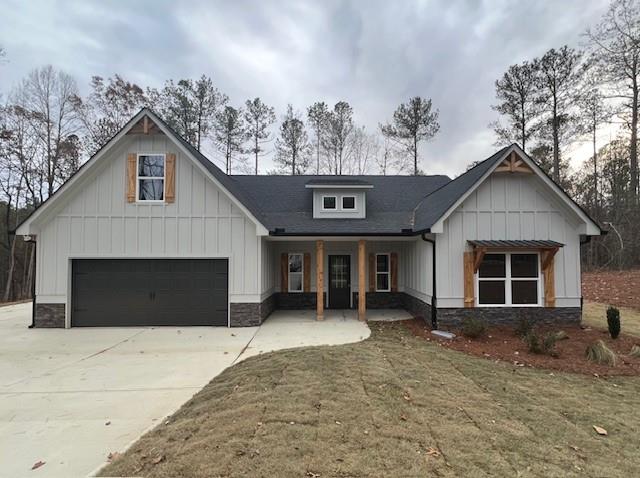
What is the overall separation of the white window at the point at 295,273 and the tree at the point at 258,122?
12.6 metres

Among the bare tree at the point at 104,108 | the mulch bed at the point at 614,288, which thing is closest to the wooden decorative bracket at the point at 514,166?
the mulch bed at the point at 614,288

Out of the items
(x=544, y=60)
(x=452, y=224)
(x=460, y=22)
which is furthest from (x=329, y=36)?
(x=544, y=60)

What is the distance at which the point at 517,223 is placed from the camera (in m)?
9.45

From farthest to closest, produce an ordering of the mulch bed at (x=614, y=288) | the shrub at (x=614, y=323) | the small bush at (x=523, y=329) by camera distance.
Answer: the mulch bed at (x=614, y=288) < the small bush at (x=523, y=329) < the shrub at (x=614, y=323)

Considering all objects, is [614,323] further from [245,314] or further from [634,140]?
[634,140]

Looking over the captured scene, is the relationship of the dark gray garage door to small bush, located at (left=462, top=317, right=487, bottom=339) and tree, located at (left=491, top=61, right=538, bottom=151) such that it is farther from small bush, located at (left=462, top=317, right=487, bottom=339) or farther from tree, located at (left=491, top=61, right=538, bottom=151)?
tree, located at (left=491, top=61, right=538, bottom=151)

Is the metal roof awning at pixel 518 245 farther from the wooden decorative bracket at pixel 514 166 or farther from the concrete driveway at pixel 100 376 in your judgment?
the concrete driveway at pixel 100 376

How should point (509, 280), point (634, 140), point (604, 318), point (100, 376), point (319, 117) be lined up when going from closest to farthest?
1. point (100, 376)
2. point (509, 280)
3. point (604, 318)
4. point (634, 140)
5. point (319, 117)

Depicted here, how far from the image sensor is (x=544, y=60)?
19047 millimetres

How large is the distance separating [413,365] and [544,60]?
2108cm

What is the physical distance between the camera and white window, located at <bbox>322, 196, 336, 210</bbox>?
40.3 feet

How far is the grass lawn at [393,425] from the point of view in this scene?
299 cm

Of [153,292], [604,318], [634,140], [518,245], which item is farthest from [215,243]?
[634,140]

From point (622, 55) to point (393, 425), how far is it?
24147 millimetres
